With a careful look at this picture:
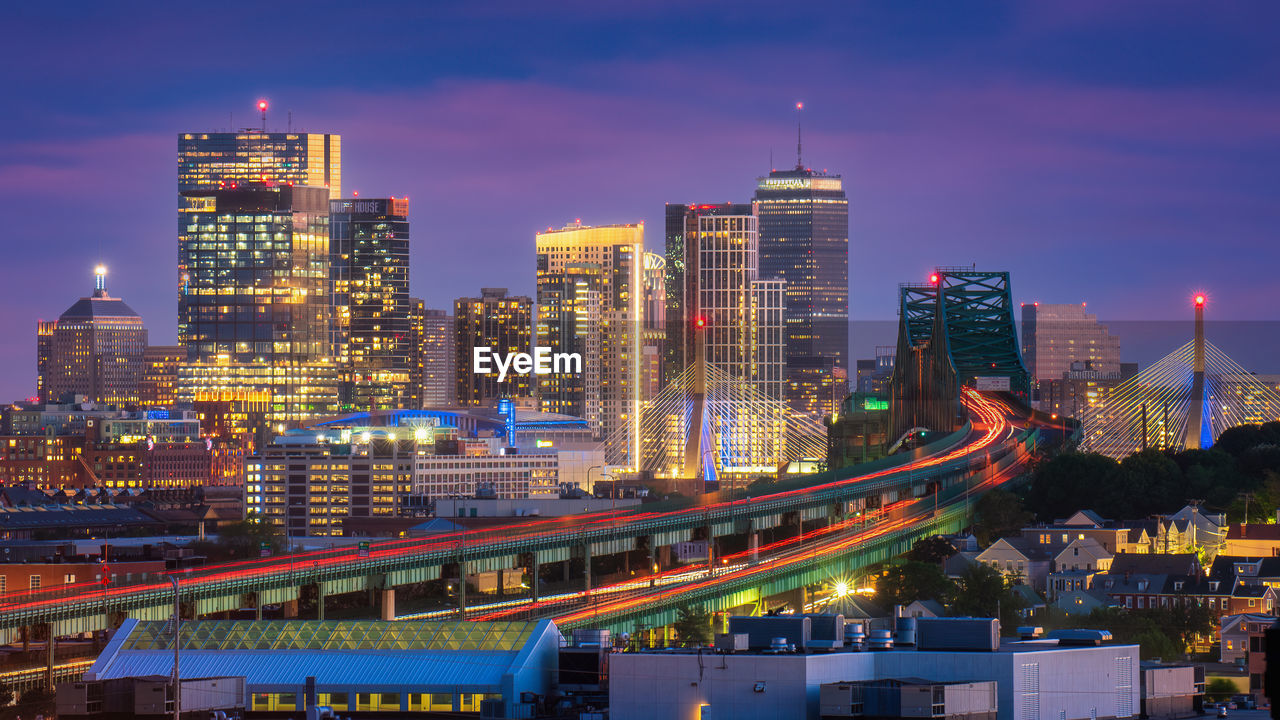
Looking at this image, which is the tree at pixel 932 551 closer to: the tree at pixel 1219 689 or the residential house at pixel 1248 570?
the residential house at pixel 1248 570

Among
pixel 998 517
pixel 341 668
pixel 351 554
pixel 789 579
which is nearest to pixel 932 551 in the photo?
pixel 998 517

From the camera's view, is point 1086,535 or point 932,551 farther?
point 1086,535

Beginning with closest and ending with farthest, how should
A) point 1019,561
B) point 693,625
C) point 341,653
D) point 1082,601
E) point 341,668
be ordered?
1. point 341,668
2. point 341,653
3. point 693,625
4. point 1082,601
5. point 1019,561

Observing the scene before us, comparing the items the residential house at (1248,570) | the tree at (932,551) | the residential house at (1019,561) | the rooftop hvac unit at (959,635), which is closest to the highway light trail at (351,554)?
the tree at (932,551)

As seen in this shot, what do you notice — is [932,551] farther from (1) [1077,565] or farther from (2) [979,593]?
(2) [979,593]

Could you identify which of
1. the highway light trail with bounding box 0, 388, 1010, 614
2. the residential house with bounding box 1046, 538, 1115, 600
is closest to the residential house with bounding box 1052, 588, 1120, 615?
the residential house with bounding box 1046, 538, 1115, 600

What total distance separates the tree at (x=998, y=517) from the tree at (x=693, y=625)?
43.0 metres

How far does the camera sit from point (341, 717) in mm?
76812

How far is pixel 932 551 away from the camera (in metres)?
144

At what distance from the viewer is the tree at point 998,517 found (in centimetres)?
15512

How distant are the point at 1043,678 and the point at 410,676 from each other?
21047 millimetres

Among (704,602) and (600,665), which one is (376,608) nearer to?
(704,602)

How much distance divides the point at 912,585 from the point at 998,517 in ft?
94.5

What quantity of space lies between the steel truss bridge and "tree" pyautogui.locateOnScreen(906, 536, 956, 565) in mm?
1257
